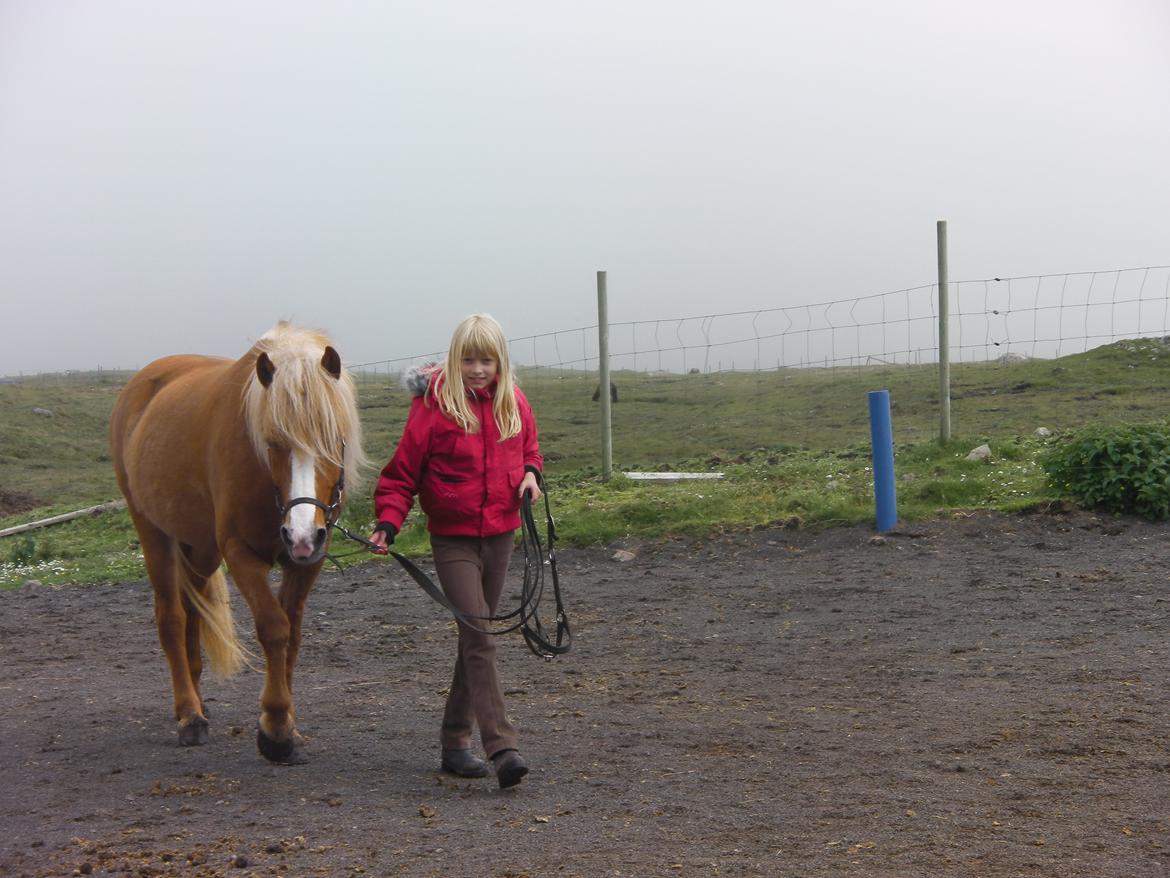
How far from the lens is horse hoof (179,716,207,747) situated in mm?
5117

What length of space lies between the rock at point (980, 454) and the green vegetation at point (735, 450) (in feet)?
0.38

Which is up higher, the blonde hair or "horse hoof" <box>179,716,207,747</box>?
the blonde hair

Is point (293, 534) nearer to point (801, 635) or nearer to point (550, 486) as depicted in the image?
point (801, 635)

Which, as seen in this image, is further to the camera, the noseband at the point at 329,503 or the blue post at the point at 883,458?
the blue post at the point at 883,458

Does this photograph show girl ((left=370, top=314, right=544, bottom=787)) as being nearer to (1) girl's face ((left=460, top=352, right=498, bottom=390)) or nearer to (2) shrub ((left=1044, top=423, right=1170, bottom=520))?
(1) girl's face ((left=460, top=352, right=498, bottom=390))

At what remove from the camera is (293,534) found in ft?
13.3

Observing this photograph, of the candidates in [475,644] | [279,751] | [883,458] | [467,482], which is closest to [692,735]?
[475,644]

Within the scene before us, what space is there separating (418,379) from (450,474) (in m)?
0.39

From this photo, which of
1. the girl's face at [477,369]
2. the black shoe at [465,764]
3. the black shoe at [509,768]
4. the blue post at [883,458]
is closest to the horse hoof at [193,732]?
the black shoe at [465,764]

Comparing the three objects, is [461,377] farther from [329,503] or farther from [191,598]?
[191,598]

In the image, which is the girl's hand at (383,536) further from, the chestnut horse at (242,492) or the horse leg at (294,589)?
the horse leg at (294,589)

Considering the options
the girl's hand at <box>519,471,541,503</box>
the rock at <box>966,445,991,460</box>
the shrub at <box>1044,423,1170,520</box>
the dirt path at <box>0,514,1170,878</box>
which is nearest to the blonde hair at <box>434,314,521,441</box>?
the girl's hand at <box>519,471,541,503</box>

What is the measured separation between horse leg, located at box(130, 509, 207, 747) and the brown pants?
138 centimetres

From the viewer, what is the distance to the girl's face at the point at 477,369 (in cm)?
431
